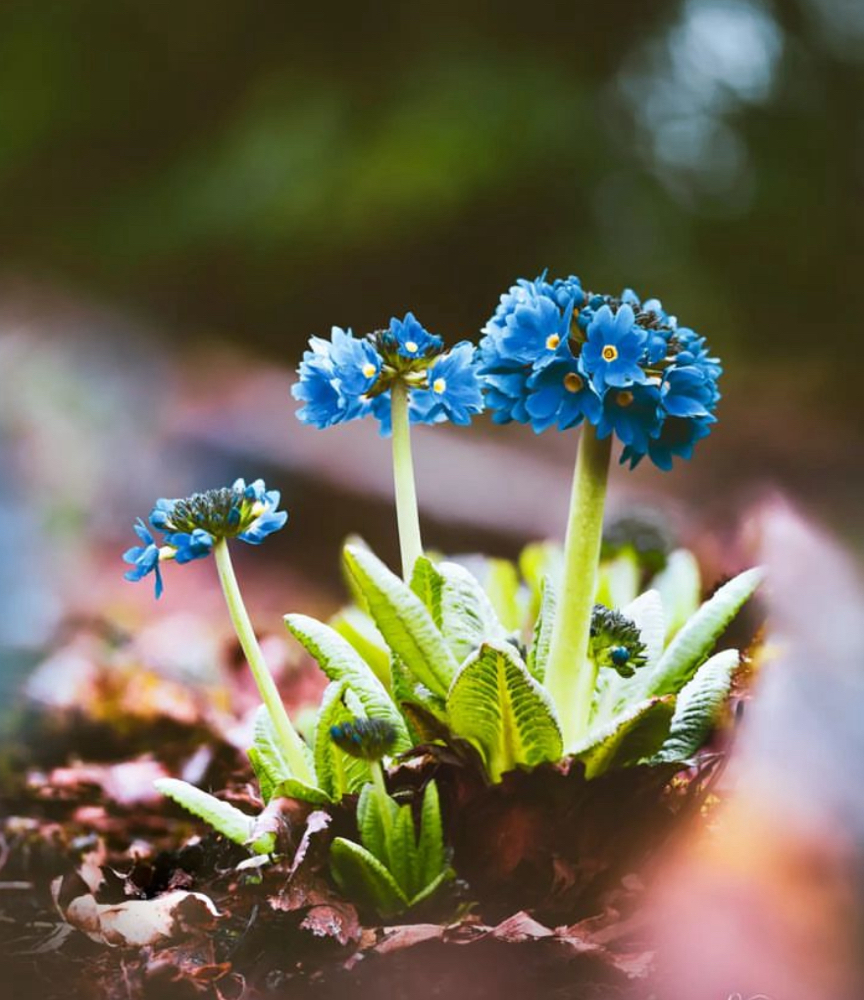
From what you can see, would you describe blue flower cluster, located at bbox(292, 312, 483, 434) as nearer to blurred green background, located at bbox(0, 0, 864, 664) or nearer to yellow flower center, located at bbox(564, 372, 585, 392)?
yellow flower center, located at bbox(564, 372, 585, 392)

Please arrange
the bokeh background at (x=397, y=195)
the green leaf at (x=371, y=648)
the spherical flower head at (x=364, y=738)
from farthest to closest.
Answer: the bokeh background at (x=397, y=195), the green leaf at (x=371, y=648), the spherical flower head at (x=364, y=738)

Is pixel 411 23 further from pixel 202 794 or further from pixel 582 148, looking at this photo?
pixel 202 794

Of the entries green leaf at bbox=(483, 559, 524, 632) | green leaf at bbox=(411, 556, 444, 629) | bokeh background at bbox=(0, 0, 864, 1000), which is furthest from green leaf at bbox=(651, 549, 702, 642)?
bokeh background at bbox=(0, 0, 864, 1000)

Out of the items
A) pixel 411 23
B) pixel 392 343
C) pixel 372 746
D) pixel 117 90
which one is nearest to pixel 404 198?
pixel 411 23

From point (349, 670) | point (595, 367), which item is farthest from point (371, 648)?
point (595, 367)

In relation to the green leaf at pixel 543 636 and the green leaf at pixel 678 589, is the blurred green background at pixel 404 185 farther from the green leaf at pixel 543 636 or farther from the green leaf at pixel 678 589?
the green leaf at pixel 543 636

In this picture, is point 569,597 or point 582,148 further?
point 582,148

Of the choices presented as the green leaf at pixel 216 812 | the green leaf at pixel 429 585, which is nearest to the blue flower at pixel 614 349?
the green leaf at pixel 429 585
